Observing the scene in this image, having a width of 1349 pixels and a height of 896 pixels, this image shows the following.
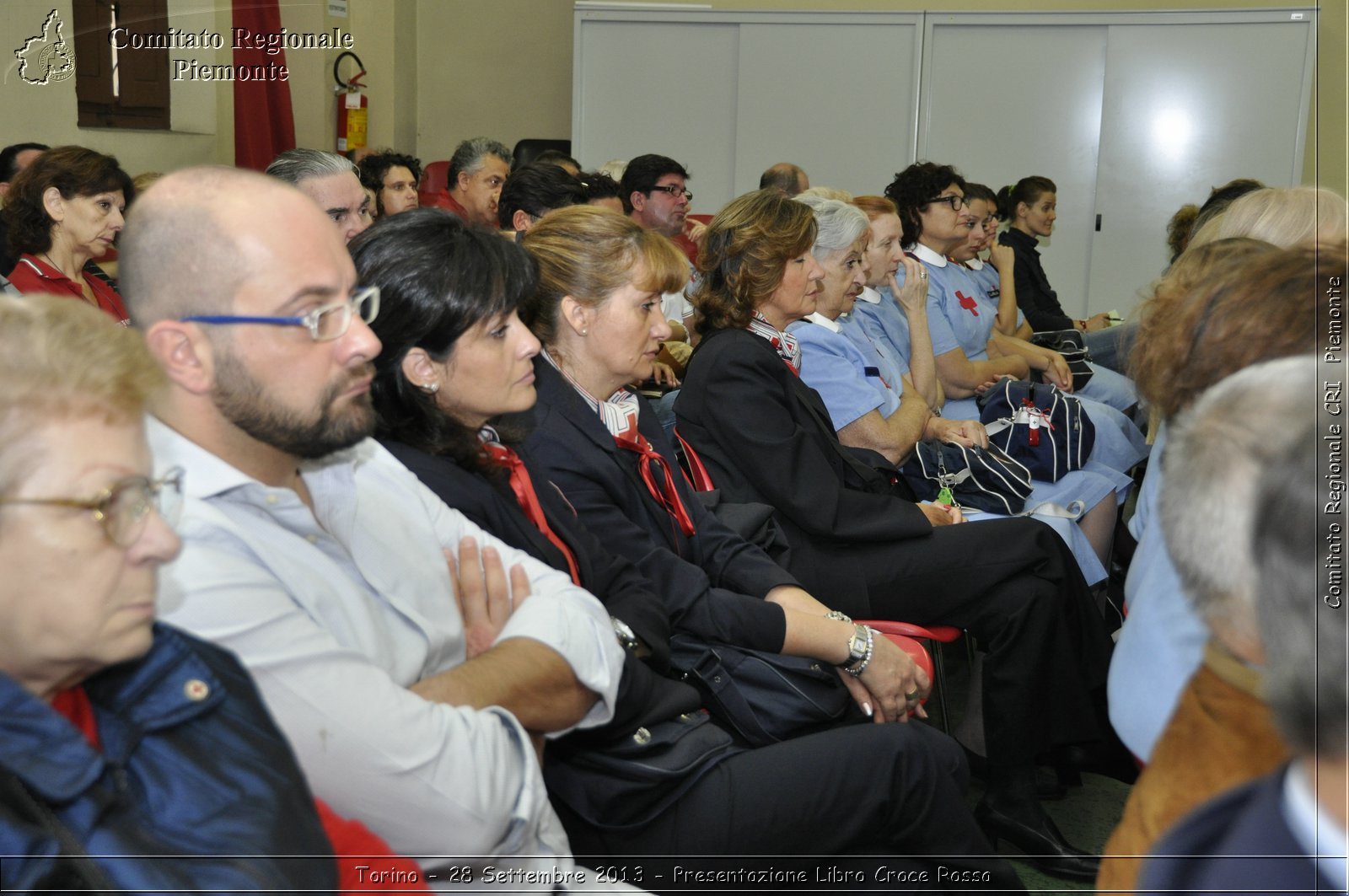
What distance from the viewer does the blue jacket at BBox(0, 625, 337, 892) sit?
776mm

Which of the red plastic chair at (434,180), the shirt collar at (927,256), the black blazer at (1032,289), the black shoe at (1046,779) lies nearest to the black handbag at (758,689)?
the black shoe at (1046,779)

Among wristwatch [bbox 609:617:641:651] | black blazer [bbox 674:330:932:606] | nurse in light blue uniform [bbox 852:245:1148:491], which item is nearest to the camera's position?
wristwatch [bbox 609:617:641:651]

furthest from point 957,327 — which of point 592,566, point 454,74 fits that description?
point 454,74

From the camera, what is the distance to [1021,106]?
295 inches

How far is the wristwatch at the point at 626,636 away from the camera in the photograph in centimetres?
160

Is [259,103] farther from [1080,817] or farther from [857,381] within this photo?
[1080,817]

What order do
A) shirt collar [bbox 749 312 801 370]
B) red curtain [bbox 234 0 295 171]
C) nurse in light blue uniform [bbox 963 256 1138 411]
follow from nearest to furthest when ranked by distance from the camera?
1. shirt collar [bbox 749 312 801 370]
2. nurse in light blue uniform [bbox 963 256 1138 411]
3. red curtain [bbox 234 0 295 171]

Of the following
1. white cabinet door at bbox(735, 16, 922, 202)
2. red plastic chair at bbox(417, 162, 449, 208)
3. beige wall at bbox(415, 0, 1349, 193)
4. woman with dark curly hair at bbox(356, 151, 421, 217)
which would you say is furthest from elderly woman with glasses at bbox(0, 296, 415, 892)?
beige wall at bbox(415, 0, 1349, 193)

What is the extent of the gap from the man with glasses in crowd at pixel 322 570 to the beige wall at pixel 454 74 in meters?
4.61

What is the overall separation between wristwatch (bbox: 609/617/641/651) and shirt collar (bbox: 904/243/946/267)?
3.06 metres

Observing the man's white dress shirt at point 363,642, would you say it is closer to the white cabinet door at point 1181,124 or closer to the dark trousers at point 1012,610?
the dark trousers at point 1012,610

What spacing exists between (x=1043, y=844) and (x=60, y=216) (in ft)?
11.1

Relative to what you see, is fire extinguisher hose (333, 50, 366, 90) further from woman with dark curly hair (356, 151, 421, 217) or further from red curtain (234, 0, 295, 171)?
woman with dark curly hair (356, 151, 421, 217)

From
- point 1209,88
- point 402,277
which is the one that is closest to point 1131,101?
point 1209,88
